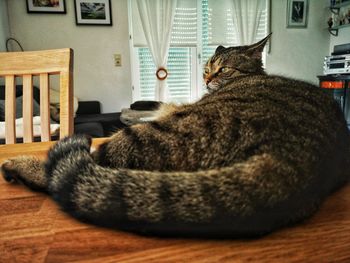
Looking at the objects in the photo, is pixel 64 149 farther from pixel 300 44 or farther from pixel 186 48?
pixel 300 44

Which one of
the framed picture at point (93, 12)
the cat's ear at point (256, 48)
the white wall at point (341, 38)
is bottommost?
Result: the cat's ear at point (256, 48)

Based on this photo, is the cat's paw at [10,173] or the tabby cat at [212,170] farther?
the cat's paw at [10,173]

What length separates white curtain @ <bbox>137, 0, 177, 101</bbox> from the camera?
11.9 ft

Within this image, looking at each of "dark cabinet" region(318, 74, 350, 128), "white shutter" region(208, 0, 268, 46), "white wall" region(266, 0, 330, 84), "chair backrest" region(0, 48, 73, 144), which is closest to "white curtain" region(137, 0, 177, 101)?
"white shutter" region(208, 0, 268, 46)

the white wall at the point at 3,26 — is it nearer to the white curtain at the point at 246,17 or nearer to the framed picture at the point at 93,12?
the framed picture at the point at 93,12

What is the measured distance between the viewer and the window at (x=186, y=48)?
3.82 meters

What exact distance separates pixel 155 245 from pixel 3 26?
3.95 metres

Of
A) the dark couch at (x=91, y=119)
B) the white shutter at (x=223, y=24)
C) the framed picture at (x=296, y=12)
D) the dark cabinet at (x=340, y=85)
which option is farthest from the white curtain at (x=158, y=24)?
the dark cabinet at (x=340, y=85)

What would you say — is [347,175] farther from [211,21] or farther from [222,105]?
[211,21]

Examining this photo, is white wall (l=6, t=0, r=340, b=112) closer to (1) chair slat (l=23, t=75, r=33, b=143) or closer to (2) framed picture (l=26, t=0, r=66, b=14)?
(2) framed picture (l=26, t=0, r=66, b=14)

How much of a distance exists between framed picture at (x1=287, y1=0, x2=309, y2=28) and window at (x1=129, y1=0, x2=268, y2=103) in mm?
440

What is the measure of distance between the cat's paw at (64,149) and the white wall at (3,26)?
344cm

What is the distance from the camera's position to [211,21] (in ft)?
12.9

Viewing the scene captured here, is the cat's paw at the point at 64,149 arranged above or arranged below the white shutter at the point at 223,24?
below
